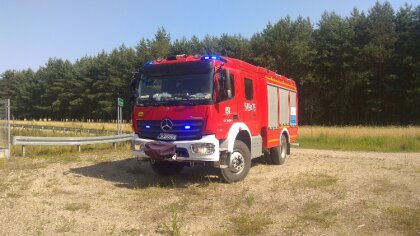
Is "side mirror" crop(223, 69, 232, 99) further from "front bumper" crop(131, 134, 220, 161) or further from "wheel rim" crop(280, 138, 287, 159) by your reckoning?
"wheel rim" crop(280, 138, 287, 159)

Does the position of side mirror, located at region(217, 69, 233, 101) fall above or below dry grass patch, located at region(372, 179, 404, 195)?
above

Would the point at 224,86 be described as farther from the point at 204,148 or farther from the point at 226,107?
the point at 204,148

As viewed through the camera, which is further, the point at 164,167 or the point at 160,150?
the point at 164,167

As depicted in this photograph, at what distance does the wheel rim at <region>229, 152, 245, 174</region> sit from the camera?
31.3ft

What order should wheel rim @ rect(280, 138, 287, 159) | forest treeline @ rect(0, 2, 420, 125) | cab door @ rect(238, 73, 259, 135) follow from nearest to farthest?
1. cab door @ rect(238, 73, 259, 135)
2. wheel rim @ rect(280, 138, 287, 159)
3. forest treeline @ rect(0, 2, 420, 125)

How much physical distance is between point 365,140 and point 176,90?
15682 millimetres

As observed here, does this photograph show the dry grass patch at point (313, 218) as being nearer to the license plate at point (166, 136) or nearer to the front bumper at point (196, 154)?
the front bumper at point (196, 154)

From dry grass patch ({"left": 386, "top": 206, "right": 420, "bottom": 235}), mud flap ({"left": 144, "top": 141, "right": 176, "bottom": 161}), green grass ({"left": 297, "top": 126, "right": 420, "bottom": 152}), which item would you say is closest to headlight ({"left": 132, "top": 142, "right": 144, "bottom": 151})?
mud flap ({"left": 144, "top": 141, "right": 176, "bottom": 161})

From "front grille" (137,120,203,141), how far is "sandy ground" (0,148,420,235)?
118 centimetres

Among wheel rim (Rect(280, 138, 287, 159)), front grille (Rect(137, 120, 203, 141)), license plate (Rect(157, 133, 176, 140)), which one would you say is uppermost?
front grille (Rect(137, 120, 203, 141))

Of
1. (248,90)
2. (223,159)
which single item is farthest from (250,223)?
(248,90)

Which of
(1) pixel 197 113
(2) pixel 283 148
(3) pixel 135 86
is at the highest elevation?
(3) pixel 135 86

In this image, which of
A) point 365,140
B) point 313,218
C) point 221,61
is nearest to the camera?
point 313,218

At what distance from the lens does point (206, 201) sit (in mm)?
7906
